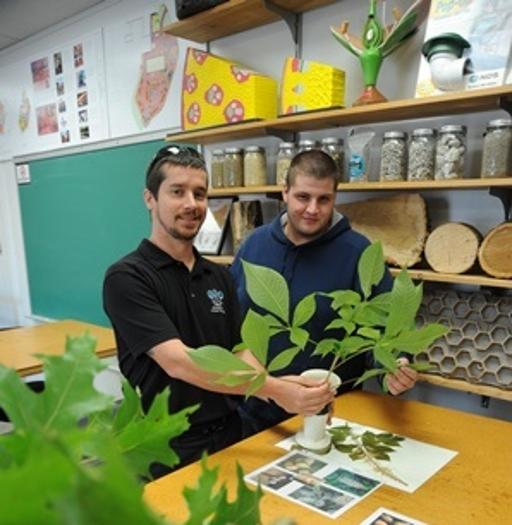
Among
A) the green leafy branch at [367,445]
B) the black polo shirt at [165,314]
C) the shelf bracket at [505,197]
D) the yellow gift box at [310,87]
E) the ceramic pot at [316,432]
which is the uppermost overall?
the yellow gift box at [310,87]

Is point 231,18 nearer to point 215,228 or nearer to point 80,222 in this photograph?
point 215,228

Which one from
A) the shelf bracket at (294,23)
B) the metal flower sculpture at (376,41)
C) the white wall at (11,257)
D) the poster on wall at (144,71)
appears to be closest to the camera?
the metal flower sculpture at (376,41)

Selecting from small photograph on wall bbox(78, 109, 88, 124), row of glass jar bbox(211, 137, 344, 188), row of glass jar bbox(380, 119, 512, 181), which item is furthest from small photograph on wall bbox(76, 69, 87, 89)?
row of glass jar bbox(380, 119, 512, 181)

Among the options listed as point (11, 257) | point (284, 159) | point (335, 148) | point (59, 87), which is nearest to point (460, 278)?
point (335, 148)

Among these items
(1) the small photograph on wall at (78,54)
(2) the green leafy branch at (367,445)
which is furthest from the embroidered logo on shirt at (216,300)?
(1) the small photograph on wall at (78,54)

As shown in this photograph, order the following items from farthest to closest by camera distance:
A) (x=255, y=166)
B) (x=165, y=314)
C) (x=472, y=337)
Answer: (x=255, y=166), (x=472, y=337), (x=165, y=314)

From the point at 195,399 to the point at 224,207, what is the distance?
4.10 feet

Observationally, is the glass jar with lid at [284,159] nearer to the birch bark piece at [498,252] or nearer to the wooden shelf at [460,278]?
the wooden shelf at [460,278]

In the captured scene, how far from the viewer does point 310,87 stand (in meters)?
1.92

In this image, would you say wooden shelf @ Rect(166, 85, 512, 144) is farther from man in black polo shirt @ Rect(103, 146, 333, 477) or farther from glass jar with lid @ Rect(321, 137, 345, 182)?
man in black polo shirt @ Rect(103, 146, 333, 477)

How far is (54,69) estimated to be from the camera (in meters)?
3.63

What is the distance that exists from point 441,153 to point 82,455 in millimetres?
1655

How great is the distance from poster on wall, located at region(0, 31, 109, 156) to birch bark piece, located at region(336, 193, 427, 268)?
2180 mm

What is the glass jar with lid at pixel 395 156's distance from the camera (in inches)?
68.9
